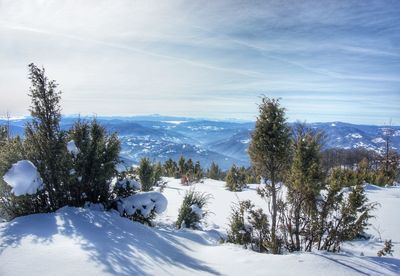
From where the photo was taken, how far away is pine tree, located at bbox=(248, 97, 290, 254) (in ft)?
25.7

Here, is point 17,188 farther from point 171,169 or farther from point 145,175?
point 171,169

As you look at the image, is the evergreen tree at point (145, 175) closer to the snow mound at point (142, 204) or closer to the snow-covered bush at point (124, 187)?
the snow-covered bush at point (124, 187)

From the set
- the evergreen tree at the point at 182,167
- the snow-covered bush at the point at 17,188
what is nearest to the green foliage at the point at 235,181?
the evergreen tree at the point at 182,167

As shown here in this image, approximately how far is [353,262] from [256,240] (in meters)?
2.42

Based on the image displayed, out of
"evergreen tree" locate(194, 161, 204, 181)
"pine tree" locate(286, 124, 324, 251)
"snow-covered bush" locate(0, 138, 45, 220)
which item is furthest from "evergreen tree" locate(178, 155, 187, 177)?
"pine tree" locate(286, 124, 324, 251)

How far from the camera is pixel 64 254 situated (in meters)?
4.94

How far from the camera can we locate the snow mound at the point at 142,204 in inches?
328

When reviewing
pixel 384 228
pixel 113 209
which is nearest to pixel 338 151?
pixel 384 228

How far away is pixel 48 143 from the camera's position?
8.12 meters

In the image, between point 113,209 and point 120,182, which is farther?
point 120,182

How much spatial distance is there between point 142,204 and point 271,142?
11.9ft

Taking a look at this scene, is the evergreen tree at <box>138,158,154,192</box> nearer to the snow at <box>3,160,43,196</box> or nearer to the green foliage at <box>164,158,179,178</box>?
the snow at <box>3,160,43,196</box>

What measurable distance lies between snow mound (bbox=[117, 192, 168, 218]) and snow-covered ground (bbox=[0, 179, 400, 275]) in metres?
0.79

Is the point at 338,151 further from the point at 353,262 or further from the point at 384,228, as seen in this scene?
the point at 353,262
